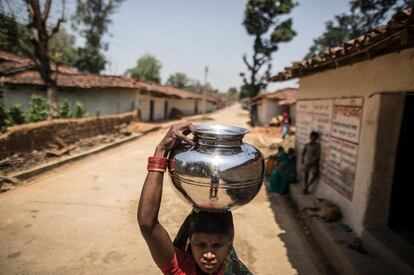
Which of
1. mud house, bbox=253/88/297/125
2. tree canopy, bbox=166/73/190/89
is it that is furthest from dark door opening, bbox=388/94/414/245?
tree canopy, bbox=166/73/190/89

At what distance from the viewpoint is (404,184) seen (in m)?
4.29

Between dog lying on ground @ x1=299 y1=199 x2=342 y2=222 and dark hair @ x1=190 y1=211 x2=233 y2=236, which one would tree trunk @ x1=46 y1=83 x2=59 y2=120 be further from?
dark hair @ x1=190 y1=211 x2=233 y2=236

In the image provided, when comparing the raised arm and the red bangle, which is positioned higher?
the red bangle

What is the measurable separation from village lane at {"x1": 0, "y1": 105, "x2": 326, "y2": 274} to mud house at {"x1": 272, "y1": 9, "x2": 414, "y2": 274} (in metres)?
0.93

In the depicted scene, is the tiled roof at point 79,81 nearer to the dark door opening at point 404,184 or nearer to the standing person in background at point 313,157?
the standing person in background at point 313,157

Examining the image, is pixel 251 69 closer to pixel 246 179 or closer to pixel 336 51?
pixel 336 51

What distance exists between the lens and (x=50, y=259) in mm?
→ 3633

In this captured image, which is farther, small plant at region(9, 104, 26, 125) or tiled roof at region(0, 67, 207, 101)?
tiled roof at region(0, 67, 207, 101)

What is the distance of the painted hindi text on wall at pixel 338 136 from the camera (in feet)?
15.0

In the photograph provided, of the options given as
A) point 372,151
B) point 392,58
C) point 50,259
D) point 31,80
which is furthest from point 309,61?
point 31,80

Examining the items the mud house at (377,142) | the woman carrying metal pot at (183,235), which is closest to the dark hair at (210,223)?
the woman carrying metal pot at (183,235)

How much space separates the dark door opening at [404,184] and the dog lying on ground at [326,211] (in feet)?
2.61

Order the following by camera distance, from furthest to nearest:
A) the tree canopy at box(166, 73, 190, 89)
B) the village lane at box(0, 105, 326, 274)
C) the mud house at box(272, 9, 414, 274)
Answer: the tree canopy at box(166, 73, 190, 89) < the village lane at box(0, 105, 326, 274) < the mud house at box(272, 9, 414, 274)

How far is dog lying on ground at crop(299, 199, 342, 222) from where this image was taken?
473 centimetres
